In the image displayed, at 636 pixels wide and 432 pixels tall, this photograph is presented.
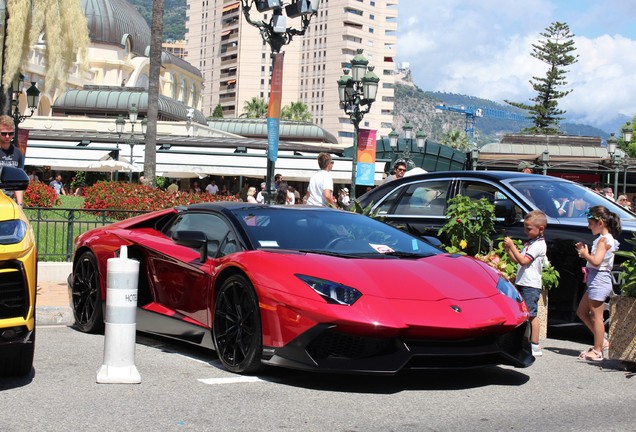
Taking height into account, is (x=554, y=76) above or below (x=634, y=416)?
above

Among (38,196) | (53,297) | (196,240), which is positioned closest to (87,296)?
(196,240)

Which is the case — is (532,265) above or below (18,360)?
above

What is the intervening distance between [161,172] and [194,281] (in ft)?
143

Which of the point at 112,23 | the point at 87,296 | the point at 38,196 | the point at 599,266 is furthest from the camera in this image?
the point at 112,23

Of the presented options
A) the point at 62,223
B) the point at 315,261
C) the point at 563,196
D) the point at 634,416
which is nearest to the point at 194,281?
the point at 315,261

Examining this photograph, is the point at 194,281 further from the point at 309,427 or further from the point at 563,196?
the point at 563,196

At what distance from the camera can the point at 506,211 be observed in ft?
33.6

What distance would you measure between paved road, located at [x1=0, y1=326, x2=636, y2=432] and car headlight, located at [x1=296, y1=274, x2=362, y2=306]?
2.02 ft

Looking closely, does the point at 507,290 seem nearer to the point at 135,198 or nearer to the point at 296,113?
the point at 135,198

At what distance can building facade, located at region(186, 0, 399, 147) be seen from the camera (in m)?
164

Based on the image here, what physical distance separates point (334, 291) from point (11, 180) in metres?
2.45

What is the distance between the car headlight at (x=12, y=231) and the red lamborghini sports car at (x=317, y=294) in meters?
1.56

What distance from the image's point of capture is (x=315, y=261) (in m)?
6.78

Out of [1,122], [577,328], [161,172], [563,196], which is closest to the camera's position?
[1,122]
